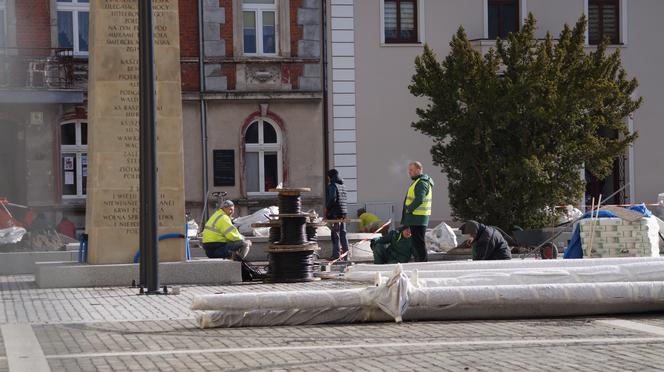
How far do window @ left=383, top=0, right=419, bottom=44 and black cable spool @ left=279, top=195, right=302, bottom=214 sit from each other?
650 inches

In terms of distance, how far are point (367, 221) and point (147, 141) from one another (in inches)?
668

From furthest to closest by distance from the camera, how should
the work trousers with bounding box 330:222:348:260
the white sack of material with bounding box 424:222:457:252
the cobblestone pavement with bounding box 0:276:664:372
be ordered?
the white sack of material with bounding box 424:222:457:252, the work trousers with bounding box 330:222:348:260, the cobblestone pavement with bounding box 0:276:664:372

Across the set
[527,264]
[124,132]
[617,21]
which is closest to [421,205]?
[527,264]

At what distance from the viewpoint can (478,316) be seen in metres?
11.3

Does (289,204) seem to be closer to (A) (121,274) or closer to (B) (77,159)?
(A) (121,274)

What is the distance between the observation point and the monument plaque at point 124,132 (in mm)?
16625

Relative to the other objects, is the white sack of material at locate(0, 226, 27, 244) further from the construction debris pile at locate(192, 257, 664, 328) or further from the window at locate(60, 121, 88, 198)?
the construction debris pile at locate(192, 257, 664, 328)

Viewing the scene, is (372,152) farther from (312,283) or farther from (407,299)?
(407,299)

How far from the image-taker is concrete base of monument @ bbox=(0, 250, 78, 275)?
2027 centimetres

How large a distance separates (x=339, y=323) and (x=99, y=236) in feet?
21.2

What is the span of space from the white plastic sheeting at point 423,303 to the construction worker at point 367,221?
17393 millimetres

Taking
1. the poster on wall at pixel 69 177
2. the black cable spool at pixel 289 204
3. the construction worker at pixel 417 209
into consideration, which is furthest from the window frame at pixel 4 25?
the poster on wall at pixel 69 177

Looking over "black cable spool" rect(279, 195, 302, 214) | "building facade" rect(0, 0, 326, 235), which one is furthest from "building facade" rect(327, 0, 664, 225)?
"black cable spool" rect(279, 195, 302, 214)

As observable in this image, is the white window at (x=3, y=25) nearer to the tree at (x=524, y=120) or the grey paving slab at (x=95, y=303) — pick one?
the grey paving slab at (x=95, y=303)
